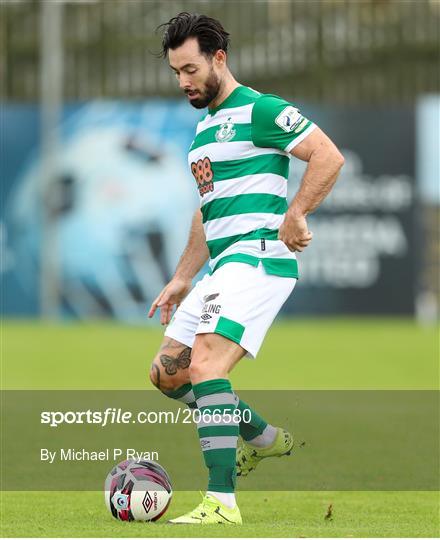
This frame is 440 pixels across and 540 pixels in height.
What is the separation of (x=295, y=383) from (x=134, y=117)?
11.4 metres

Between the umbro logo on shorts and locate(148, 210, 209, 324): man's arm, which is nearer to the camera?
the umbro logo on shorts

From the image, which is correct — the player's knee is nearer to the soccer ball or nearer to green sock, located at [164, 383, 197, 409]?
the soccer ball

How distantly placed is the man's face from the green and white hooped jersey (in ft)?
0.46

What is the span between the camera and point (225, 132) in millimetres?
7227

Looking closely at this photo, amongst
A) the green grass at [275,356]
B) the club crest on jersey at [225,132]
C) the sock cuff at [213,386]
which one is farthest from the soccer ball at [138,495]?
the green grass at [275,356]

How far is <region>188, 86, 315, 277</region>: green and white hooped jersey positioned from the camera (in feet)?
23.3

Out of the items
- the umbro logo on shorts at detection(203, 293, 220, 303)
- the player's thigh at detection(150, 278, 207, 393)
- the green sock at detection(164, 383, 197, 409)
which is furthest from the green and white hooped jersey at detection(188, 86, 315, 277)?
the green sock at detection(164, 383, 197, 409)

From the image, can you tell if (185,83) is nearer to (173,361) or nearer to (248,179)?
(248,179)

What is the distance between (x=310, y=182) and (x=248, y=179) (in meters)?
0.37

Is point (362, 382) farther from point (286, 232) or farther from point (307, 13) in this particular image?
point (307, 13)

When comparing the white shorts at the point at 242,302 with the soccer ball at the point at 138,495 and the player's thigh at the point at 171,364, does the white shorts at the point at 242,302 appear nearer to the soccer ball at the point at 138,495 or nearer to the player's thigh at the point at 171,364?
the player's thigh at the point at 171,364

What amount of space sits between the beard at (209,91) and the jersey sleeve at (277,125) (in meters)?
0.21

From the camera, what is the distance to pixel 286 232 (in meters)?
6.84

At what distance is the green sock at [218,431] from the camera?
678 centimetres
